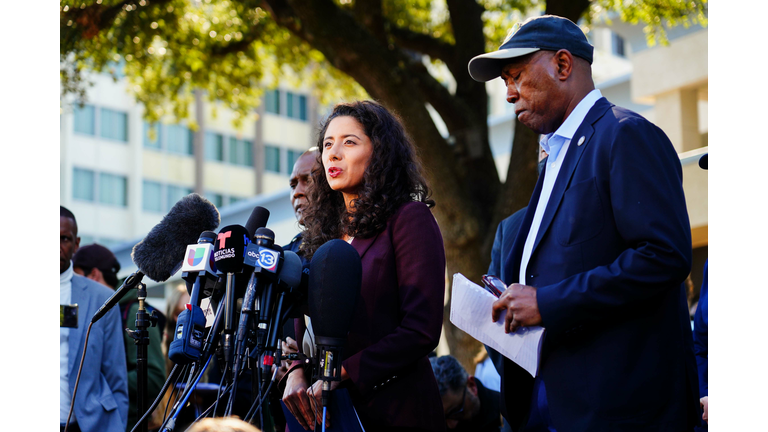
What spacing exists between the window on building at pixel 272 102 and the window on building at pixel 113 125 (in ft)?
23.0

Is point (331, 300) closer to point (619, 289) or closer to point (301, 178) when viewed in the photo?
point (619, 289)

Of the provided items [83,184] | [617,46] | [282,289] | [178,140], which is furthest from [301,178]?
[617,46]

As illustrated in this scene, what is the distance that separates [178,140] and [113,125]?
10.5ft

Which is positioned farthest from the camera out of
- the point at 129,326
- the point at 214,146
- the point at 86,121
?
the point at 214,146

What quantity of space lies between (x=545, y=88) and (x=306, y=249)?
1.32 metres

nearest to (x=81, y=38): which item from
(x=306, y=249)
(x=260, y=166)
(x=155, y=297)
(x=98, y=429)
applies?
(x=98, y=429)

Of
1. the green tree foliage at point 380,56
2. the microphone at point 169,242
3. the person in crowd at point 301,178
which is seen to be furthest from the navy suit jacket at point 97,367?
the green tree foliage at point 380,56

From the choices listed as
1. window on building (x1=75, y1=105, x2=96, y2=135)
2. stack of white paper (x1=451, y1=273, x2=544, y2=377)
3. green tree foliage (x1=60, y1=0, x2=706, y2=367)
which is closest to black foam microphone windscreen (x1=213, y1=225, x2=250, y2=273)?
stack of white paper (x1=451, y1=273, x2=544, y2=377)

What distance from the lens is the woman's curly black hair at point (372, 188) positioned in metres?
3.71

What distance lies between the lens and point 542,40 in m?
3.38

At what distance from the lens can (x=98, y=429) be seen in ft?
17.8

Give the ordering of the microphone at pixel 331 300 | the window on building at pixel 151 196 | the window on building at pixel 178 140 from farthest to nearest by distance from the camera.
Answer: the window on building at pixel 178 140 < the window on building at pixel 151 196 < the microphone at pixel 331 300

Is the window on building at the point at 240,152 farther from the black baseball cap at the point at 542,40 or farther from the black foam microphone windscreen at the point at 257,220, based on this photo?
the black baseball cap at the point at 542,40

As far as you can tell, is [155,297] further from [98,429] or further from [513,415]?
[513,415]
